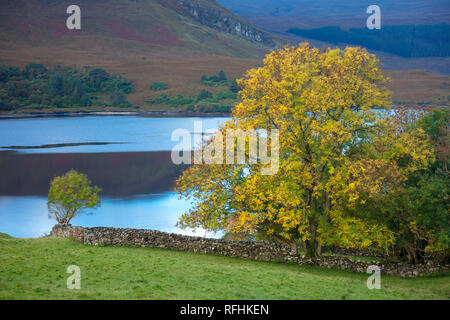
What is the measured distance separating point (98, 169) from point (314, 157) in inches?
2150

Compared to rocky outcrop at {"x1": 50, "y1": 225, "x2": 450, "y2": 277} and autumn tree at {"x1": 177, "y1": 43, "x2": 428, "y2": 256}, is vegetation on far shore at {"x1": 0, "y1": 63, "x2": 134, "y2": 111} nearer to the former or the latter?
rocky outcrop at {"x1": 50, "y1": 225, "x2": 450, "y2": 277}

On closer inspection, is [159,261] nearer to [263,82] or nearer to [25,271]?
[25,271]

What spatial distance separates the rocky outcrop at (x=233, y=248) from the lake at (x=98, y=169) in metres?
8.41

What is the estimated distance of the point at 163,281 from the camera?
16.8 meters

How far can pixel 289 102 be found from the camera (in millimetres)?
24797

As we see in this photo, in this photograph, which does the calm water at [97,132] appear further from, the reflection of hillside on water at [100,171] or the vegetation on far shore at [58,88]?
the vegetation on far shore at [58,88]

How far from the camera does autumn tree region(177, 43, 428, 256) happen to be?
23.4 m

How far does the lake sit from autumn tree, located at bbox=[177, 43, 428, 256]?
6032 millimetres

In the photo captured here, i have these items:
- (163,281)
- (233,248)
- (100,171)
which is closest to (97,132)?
(100,171)

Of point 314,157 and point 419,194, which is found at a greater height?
point 314,157

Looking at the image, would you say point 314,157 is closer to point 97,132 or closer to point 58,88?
point 97,132
